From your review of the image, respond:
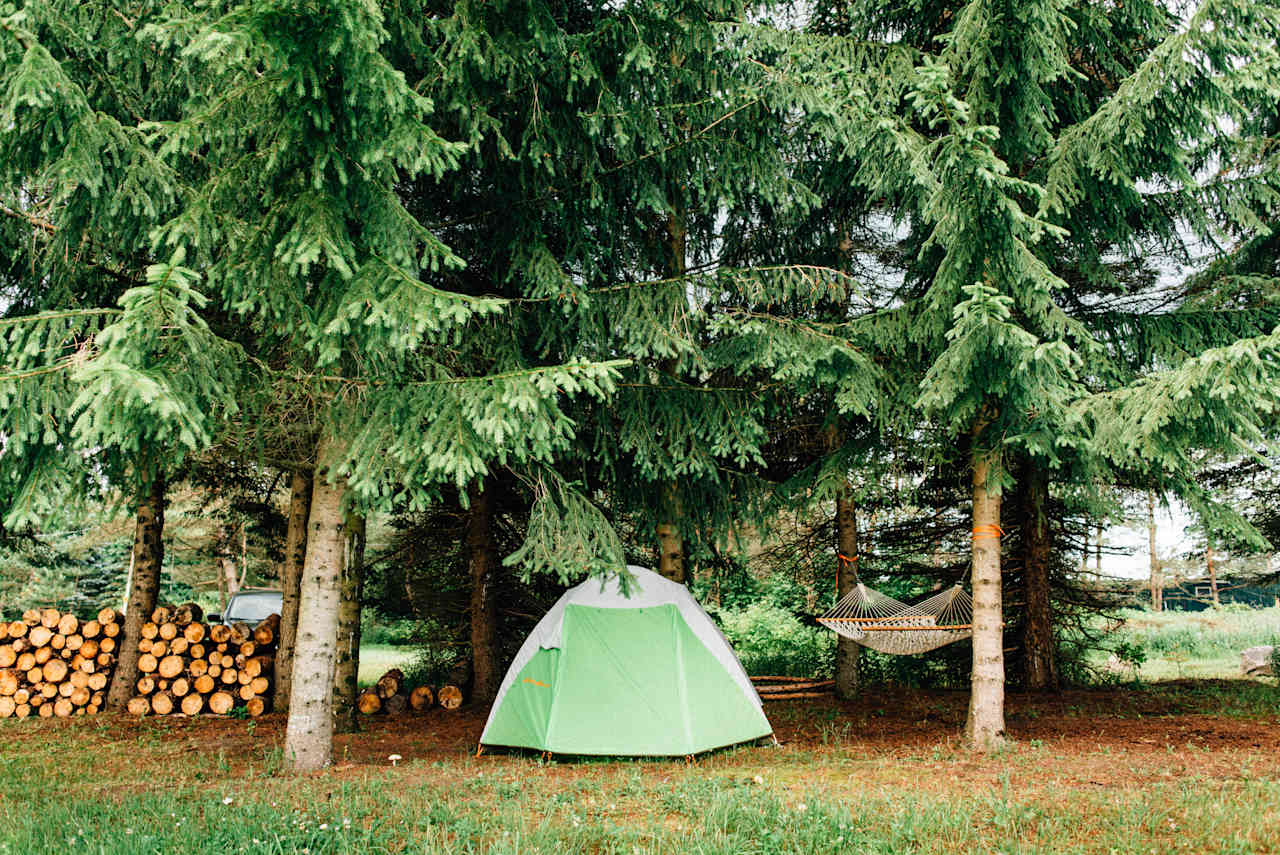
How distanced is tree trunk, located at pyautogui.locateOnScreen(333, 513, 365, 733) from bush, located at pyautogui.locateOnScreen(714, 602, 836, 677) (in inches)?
161

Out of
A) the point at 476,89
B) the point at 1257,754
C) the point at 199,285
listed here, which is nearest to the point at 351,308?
the point at 199,285

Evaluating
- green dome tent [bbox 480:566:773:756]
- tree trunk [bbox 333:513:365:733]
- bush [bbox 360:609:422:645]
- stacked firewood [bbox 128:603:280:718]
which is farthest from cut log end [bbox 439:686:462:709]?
green dome tent [bbox 480:566:773:756]

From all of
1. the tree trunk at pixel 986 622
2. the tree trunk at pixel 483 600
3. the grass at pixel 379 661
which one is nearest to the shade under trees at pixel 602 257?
the tree trunk at pixel 986 622

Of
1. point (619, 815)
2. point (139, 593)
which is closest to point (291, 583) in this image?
point (139, 593)

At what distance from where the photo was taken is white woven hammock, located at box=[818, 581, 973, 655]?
25.3 feet

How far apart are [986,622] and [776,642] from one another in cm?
843

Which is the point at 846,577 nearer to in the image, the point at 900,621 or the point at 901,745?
the point at 900,621

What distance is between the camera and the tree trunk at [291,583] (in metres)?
9.42

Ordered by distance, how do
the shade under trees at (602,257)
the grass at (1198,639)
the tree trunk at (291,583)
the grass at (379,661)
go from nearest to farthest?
the shade under trees at (602,257) → the tree trunk at (291,583) → the grass at (379,661) → the grass at (1198,639)

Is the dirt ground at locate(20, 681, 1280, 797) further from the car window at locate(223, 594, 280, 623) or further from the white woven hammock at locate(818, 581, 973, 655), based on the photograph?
the car window at locate(223, 594, 280, 623)

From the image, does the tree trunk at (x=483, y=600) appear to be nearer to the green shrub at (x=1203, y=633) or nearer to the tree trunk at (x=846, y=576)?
the tree trunk at (x=846, y=576)

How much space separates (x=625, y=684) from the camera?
22.2 ft

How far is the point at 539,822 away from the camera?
4.39 metres

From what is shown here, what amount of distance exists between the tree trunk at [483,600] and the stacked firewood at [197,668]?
2455 millimetres
